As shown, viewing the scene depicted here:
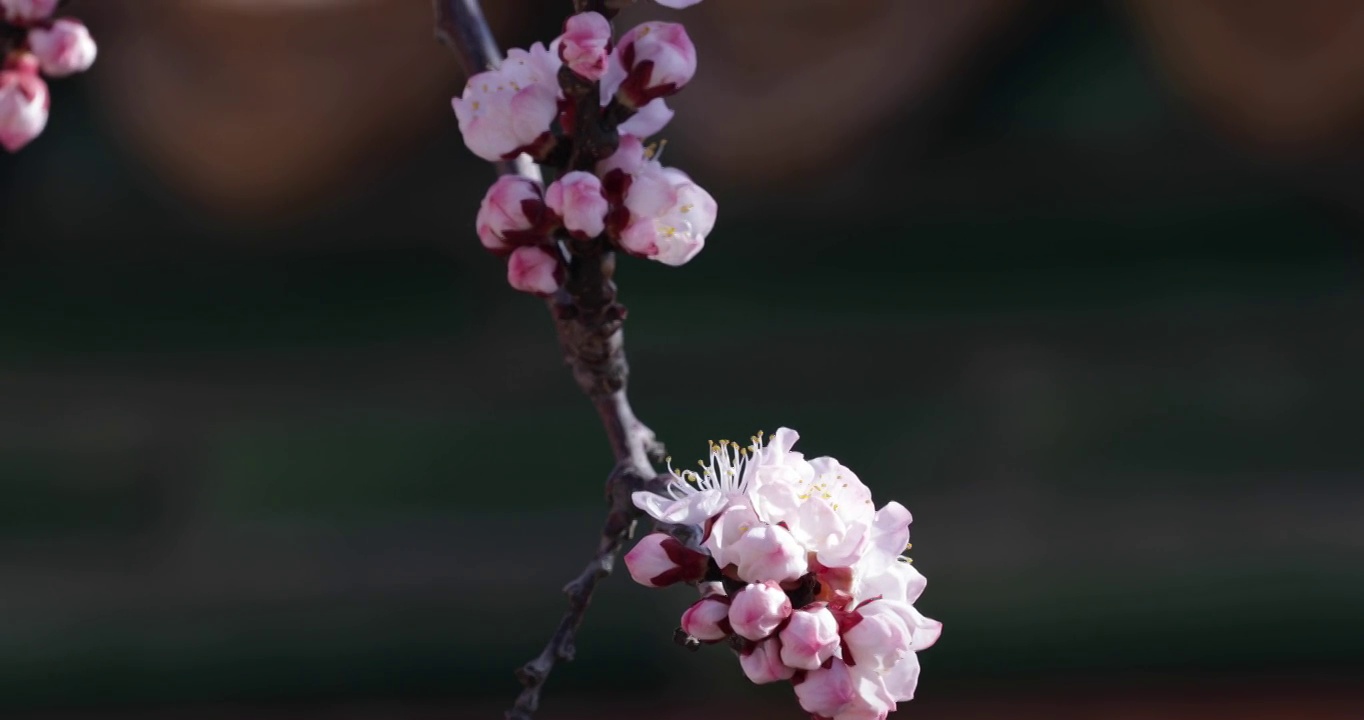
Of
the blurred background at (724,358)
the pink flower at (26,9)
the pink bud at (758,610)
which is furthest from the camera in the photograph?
the blurred background at (724,358)

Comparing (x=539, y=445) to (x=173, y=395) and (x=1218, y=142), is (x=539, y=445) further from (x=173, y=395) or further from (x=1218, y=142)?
(x=1218, y=142)

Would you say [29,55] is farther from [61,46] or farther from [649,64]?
[649,64]

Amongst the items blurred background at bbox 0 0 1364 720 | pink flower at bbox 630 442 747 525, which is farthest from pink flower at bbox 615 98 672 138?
blurred background at bbox 0 0 1364 720

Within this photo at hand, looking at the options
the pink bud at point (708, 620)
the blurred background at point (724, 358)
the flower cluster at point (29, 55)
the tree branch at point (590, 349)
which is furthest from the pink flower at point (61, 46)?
the blurred background at point (724, 358)

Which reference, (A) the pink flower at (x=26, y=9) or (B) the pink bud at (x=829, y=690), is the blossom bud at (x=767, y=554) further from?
(A) the pink flower at (x=26, y=9)

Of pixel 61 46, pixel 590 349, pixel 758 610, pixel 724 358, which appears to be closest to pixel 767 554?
pixel 758 610

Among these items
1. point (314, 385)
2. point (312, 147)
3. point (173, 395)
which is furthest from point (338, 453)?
point (312, 147)
